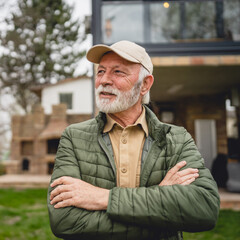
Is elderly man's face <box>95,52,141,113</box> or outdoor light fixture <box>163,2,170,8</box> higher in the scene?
outdoor light fixture <box>163,2,170,8</box>

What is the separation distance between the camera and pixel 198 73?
237 inches

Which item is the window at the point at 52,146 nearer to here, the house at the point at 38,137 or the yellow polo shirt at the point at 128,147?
the house at the point at 38,137

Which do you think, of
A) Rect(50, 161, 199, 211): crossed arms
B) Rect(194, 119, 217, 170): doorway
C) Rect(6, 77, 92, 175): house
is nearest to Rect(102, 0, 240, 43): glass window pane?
Rect(194, 119, 217, 170): doorway

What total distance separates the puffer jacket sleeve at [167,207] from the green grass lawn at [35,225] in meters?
3.03

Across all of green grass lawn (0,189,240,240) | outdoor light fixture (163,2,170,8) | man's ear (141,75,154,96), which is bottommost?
A: green grass lawn (0,189,240,240)

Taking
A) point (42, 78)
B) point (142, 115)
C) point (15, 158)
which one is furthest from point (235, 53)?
point (42, 78)

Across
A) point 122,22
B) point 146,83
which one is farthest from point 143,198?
point 122,22

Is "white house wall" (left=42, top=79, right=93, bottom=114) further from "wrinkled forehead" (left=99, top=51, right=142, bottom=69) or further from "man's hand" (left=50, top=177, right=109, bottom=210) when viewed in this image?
"man's hand" (left=50, top=177, right=109, bottom=210)

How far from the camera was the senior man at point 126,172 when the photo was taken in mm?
1294

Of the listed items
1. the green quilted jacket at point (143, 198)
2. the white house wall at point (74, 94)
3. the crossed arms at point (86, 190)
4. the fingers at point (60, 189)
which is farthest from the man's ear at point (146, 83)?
the white house wall at point (74, 94)

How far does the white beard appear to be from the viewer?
1532 millimetres

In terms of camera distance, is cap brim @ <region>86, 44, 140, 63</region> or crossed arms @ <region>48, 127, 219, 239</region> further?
cap brim @ <region>86, 44, 140, 63</region>

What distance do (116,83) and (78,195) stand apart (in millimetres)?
649

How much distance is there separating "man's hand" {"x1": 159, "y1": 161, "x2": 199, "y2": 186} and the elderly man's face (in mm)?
446
